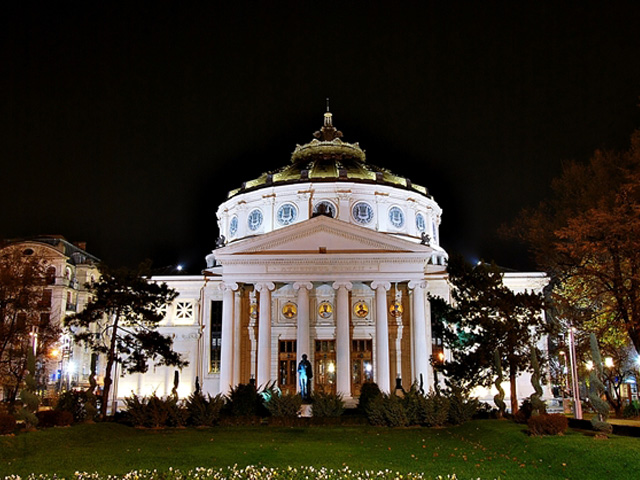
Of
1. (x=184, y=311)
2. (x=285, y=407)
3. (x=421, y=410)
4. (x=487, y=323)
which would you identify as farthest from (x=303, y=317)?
(x=421, y=410)

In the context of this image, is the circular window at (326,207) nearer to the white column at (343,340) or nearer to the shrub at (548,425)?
the white column at (343,340)

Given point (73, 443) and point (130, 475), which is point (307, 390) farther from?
point (130, 475)

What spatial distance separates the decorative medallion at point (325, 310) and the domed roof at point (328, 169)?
1219 centimetres

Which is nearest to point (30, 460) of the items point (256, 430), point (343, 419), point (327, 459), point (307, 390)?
point (327, 459)

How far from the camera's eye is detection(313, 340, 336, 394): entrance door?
48194mm

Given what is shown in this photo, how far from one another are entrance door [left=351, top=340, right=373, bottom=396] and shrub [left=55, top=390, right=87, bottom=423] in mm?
23571

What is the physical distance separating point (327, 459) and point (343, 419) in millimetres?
12049

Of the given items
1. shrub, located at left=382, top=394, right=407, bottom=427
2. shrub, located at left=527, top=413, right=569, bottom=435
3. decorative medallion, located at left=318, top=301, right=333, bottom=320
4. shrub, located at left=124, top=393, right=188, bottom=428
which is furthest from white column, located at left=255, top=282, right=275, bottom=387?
shrub, located at left=527, top=413, right=569, bottom=435

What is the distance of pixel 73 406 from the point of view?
28.6 metres

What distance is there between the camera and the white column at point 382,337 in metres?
44.9

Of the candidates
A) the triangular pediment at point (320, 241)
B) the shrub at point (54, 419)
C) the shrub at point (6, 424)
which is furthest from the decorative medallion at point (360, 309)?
the shrub at point (6, 424)

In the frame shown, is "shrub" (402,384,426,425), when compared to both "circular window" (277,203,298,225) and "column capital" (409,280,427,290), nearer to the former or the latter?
"column capital" (409,280,427,290)

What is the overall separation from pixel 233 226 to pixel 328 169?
10413 mm

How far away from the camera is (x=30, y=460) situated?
17141mm
